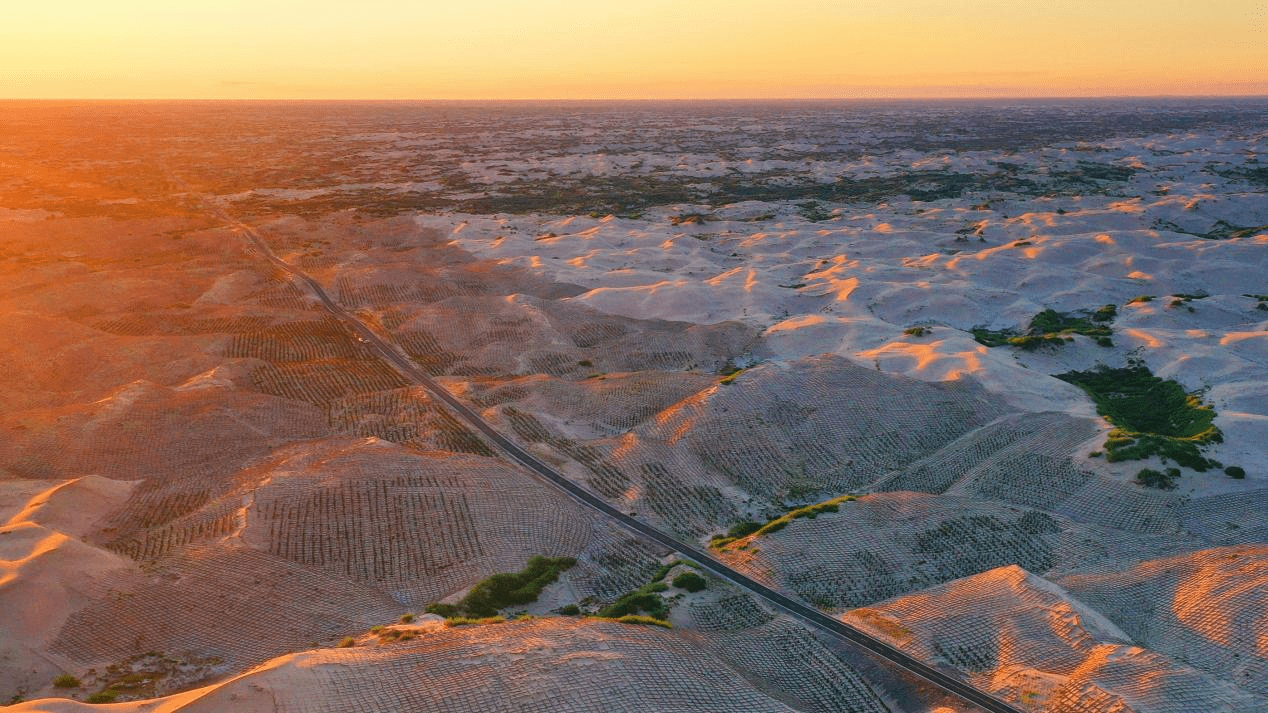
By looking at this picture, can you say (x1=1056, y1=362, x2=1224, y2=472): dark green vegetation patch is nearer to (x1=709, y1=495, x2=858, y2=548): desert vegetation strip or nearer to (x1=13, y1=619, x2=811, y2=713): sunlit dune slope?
(x1=709, y1=495, x2=858, y2=548): desert vegetation strip

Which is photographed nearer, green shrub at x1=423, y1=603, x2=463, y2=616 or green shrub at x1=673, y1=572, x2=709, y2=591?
green shrub at x1=423, y1=603, x2=463, y2=616

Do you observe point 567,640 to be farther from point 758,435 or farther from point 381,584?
point 758,435

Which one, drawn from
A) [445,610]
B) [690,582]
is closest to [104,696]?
[445,610]

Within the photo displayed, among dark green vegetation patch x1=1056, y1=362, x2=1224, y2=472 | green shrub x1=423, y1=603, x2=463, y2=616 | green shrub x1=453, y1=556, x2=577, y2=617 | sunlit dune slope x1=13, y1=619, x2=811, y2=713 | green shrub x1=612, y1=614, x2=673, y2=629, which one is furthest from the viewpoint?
dark green vegetation patch x1=1056, y1=362, x2=1224, y2=472

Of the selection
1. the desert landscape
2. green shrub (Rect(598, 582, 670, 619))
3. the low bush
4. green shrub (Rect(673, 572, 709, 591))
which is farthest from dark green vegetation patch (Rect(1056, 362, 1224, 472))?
the low bush

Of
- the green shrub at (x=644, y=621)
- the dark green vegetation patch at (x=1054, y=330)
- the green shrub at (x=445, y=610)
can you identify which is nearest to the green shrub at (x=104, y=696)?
the green shrub at (x=445, y=610)

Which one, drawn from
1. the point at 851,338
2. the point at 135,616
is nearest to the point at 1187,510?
the point at 851,338
